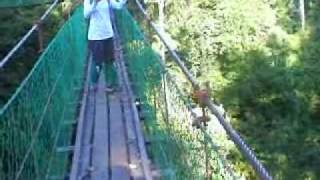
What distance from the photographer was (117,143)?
13.8 feet

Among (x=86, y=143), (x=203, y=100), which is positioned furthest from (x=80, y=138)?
(x=203, y=100)

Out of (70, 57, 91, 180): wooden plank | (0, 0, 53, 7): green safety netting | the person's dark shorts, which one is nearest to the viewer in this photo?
(70, 57, 91, 180): wooden plank

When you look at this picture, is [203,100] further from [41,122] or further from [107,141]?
[107,141]

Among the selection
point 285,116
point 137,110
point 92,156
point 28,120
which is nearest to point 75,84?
point 137,110

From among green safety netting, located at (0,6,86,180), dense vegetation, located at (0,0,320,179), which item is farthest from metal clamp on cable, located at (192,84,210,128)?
dense vegetation, located at (0,0,320,179)

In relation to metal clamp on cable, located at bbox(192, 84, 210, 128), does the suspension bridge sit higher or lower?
lower

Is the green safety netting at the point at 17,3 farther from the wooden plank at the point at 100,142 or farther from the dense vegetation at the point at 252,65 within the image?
A: the wooden plank at the point at 100,142

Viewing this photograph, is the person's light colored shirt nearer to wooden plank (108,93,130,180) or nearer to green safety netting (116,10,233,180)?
green safety netting (116,10,233,180)

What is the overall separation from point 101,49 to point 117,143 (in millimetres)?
1303

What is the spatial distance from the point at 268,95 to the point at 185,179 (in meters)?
18.0

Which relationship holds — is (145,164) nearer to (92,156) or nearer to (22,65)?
(92,156)

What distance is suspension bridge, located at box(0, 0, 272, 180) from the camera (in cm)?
227

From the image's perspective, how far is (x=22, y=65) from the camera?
12.3 meters

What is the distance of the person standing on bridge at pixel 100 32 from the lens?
524 centimetres
